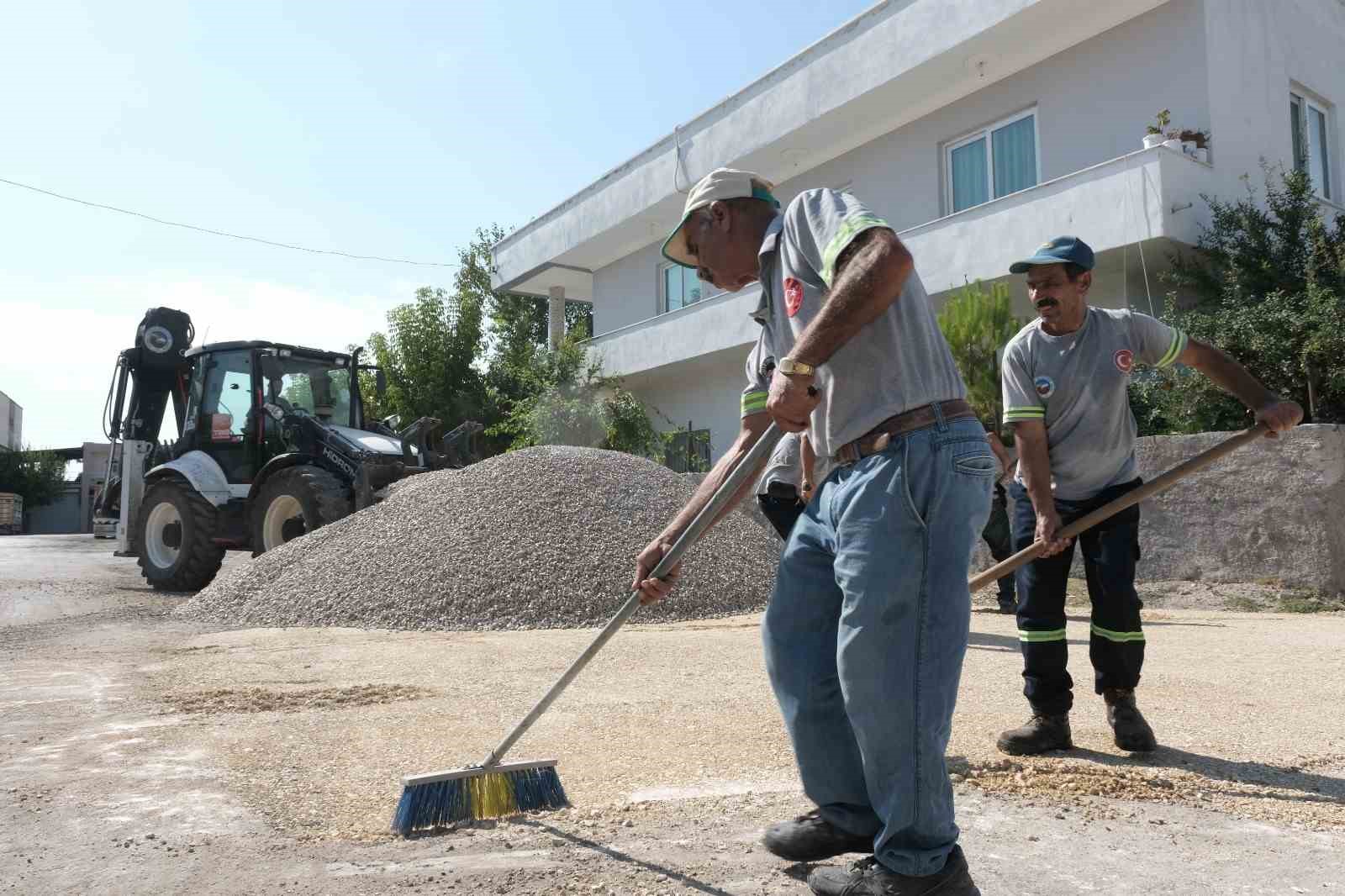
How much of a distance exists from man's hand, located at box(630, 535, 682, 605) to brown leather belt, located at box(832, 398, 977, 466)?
0.67 m

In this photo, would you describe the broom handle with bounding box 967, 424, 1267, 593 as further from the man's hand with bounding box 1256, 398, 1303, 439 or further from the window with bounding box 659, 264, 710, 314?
the window with bounding box 659, 264, 710, 314

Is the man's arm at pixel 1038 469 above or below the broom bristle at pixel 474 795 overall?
above

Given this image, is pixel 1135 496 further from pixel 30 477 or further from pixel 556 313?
pixel 30 477

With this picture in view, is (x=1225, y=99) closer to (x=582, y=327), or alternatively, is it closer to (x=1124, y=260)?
(x=1124, y=260)

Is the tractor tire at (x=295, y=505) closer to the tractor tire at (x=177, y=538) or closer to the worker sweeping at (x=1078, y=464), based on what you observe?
the tractor tire at (x=177, y=538)

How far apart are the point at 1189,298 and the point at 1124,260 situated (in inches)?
32.5

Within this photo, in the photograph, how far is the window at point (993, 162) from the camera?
1354cm

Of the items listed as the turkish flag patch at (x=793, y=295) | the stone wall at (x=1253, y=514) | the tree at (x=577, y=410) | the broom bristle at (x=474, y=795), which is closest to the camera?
the turkish flag patch at (x=793, y=295)

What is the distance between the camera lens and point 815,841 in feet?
7.70

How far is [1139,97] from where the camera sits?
39.6ft

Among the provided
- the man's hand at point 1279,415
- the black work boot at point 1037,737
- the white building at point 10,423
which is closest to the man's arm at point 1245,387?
the man's hand at point 1279,415

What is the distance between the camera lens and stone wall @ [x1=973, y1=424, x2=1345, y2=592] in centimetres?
868

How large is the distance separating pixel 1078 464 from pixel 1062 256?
0.74 m

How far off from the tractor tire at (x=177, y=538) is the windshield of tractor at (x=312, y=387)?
1506mm
